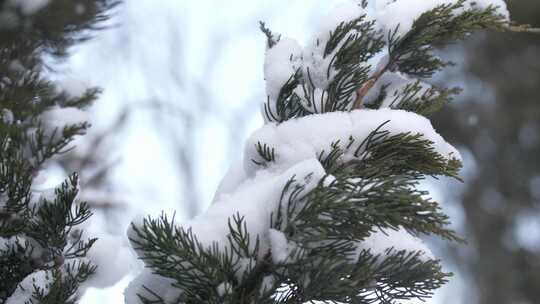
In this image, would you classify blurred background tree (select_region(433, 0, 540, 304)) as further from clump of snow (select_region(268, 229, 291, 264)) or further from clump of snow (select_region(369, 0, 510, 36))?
clump of snow (select_region(268, 229, 291, 264))

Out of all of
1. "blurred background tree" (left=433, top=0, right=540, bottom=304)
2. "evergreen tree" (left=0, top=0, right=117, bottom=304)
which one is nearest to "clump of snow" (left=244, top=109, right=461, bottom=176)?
"evergreen tree" (left=0, top=0, right=117, bottom=304)

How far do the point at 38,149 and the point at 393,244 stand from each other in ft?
2.75

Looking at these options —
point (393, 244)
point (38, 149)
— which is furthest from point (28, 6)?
point (393, 244)

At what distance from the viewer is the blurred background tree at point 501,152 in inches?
251

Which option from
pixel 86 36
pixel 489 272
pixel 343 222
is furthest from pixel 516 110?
pixel 343 222

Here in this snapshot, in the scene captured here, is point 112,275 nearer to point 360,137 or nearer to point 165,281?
point 165,281

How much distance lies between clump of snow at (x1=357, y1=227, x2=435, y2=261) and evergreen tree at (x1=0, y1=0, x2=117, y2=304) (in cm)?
50

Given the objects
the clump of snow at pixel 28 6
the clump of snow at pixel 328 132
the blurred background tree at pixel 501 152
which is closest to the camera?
the clump of snow at pixel 328 132

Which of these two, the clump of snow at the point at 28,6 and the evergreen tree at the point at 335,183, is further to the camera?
the clump of snow at the point at 28,6

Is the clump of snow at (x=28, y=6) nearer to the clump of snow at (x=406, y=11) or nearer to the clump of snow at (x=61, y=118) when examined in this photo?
the clump of snow at (x=61, y=118)

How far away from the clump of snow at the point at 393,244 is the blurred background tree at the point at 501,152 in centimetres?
601

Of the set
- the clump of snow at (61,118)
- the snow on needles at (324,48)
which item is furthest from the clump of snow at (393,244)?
the clump of snow at (61,118)

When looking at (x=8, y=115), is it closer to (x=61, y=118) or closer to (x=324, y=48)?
(x=61, y=118)

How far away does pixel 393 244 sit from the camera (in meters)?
0.77
